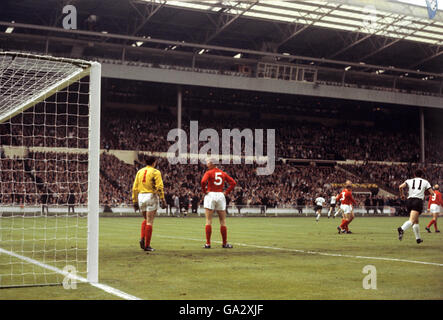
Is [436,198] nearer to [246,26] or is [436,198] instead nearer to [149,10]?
[149,10]

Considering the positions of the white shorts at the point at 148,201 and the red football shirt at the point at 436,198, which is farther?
the red football shirt at the point at 436,198

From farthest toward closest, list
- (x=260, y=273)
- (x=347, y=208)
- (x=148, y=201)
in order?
(x=347, y=208)
(x=148, y=201)
(x=260, y=273)

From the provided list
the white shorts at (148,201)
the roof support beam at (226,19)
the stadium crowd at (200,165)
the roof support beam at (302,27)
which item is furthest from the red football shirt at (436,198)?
the roof support beam at (302,27)

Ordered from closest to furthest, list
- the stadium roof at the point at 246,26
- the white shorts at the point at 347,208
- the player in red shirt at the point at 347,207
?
the player in red shirt at the point at 347,207 → the white shorts at the point at 347,208 → the stadium roof at the point at 246,26

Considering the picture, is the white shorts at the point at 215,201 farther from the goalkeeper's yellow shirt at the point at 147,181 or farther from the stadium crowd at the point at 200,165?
the stadium crowd at the point at 200,165

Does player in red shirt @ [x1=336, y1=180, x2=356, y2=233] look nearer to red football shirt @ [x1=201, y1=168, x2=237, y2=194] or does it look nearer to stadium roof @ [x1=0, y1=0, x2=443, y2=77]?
red football shirt @ [x1=201, y1=168, x2=237, y2=194]

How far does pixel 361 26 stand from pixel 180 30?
15.8 meters

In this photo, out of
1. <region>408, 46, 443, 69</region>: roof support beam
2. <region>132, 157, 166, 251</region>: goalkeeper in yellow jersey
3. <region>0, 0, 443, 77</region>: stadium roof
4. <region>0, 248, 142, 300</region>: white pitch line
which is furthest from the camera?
<region>408, 46, 443, 69</region>: roof support beam

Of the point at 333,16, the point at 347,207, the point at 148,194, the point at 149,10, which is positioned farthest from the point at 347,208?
the point at 333,16

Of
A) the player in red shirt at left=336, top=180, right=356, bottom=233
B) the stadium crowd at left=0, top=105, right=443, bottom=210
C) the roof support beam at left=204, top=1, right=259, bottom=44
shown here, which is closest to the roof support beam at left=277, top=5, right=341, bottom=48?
the roof support beam at left=204, top=1, right=259, bottom=44

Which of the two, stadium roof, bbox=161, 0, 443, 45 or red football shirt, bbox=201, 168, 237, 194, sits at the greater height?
stadium roof, bbox=161, 0, 443, 45
